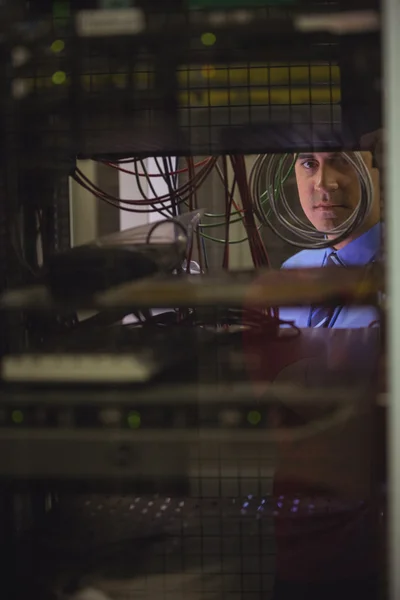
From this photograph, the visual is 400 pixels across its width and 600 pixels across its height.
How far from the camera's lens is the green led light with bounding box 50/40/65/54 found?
85cm

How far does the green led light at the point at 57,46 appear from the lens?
0.85 metres

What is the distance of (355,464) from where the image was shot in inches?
34.6

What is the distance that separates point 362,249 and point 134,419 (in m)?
0.54

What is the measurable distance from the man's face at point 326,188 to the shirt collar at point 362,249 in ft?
0.16

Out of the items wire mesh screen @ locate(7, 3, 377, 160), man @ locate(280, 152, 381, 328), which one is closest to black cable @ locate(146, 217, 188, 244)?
wire mesh screen @ locate(7, 3, 377, 160)

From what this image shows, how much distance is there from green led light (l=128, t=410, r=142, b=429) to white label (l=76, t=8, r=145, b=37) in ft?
1.45

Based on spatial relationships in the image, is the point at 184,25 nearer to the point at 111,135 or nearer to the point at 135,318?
the point at 111,135

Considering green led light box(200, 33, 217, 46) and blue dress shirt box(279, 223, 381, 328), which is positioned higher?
green led light box(200, 33, 217, 46)

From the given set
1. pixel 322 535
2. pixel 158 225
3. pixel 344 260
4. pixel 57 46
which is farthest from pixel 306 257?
pixel 57 46

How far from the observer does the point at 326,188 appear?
4.01 feet

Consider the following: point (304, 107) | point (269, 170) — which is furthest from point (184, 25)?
point (269, 170)

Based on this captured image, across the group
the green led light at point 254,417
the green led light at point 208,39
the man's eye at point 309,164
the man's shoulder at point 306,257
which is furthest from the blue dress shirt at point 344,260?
the green led light at point 208,39

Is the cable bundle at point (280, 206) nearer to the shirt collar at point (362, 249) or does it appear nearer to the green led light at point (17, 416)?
the shirt collar at point (362, 249)

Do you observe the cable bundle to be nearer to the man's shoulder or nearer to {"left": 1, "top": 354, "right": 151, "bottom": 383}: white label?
the man's shoulder
